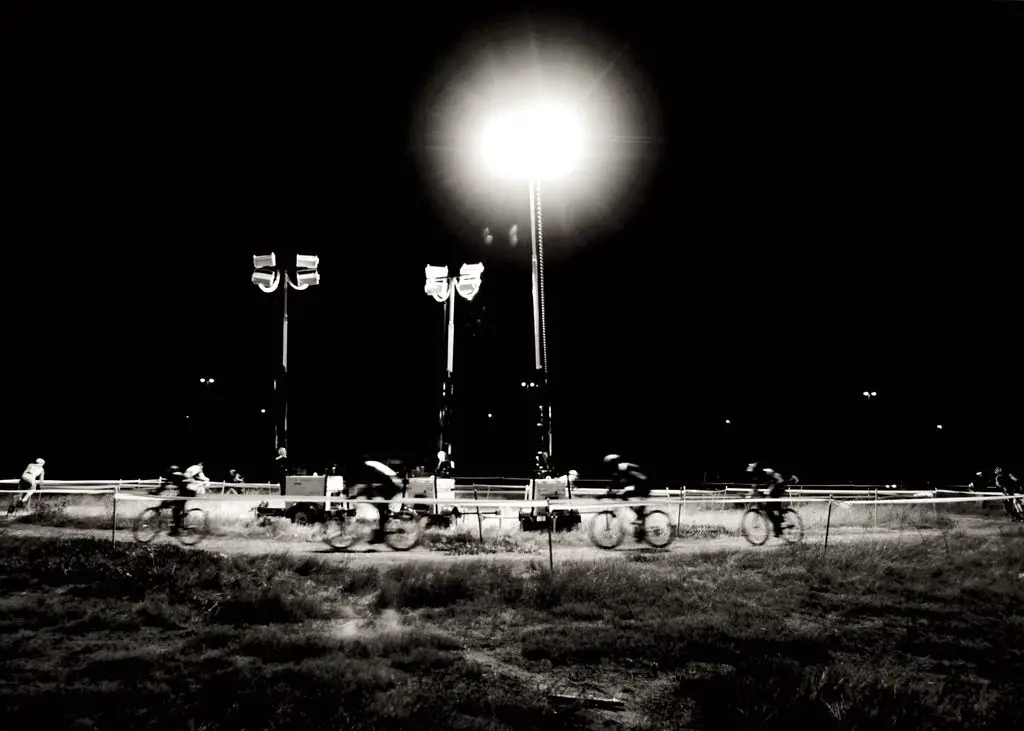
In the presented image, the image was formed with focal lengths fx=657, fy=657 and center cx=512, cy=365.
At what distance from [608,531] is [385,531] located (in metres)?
4.83

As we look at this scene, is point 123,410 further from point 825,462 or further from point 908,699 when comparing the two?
point 908,699

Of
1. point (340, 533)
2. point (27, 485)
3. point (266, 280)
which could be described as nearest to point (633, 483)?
point (340, 533)

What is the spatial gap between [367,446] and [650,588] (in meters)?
56.2

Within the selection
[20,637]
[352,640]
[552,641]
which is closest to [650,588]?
[552,641]

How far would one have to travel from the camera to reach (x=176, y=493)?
1509 cm

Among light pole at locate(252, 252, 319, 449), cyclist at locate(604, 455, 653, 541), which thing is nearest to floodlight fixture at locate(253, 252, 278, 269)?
light pole at locate(252, 252, 319, 449)

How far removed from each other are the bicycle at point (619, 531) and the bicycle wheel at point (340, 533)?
524 cm

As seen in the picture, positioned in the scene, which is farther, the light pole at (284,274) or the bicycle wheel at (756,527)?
the light pole at (284,274)

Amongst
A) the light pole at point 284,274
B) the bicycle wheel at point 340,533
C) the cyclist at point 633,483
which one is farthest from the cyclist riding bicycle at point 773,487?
the light pole at point 284,274

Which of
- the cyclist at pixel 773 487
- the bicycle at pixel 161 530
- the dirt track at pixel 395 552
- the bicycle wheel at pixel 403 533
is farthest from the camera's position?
the cyclist at pixel 773 487

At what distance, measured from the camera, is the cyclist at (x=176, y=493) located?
14445mm

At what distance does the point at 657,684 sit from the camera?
7.09 m

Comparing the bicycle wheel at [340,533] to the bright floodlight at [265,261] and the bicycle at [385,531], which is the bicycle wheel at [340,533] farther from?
the bright floodlight at [265,261]

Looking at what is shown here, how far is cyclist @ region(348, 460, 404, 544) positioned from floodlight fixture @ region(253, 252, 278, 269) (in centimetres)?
1554
